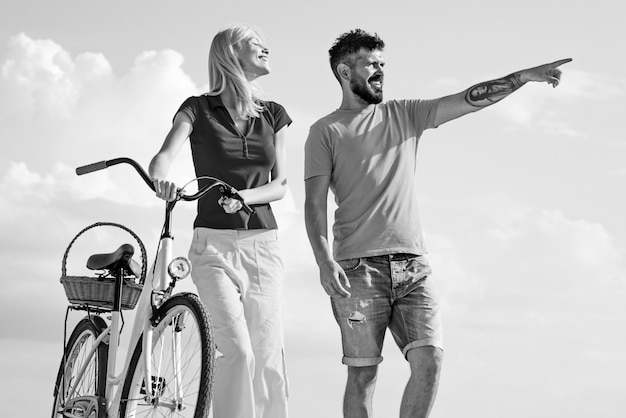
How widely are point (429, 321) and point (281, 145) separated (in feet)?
4.11

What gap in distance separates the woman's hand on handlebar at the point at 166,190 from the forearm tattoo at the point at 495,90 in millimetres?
1771

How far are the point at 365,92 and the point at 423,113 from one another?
349 millimetres

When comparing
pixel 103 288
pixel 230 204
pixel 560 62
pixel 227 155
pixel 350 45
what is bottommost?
pixel 103 288

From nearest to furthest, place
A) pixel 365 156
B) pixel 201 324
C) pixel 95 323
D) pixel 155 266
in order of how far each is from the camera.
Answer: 1. pixel 201 324
2. pixel 155 266
3. pixel 365 156
4. pixel 95 323

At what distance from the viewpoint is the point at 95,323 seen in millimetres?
6242

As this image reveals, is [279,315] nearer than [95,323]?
Yes

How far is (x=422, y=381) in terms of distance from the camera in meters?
5.10

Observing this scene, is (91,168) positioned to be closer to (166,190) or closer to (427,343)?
(166,190)

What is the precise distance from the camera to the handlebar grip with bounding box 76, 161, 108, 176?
17.2 ft

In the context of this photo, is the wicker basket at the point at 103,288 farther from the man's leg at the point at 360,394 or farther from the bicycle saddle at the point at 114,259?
the man's leg at the point at 360,394

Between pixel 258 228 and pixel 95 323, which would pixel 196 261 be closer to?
pixel 258 228

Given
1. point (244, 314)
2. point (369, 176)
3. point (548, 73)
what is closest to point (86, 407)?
point (244, 314)

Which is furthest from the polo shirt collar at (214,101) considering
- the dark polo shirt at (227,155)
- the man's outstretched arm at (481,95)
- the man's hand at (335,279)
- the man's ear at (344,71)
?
the man's outstretched arm at (481,95)

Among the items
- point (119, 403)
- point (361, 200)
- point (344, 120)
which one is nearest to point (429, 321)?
point (361, 200)
